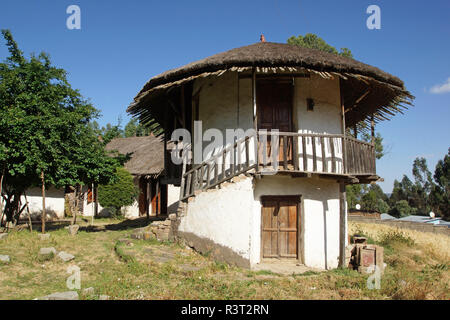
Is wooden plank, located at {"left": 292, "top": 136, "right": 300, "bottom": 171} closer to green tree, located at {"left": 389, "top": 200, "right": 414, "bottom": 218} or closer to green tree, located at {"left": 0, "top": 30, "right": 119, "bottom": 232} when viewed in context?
green tree, located at {"left": 0, "top": 30, "right": 119, "bottom": 232}

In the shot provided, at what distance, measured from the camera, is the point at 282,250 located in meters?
8.41

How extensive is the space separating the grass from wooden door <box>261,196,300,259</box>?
3.76 feet

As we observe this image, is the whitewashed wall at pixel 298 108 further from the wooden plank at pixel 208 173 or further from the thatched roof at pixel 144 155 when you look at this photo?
the thatched roof at pixel 144 155

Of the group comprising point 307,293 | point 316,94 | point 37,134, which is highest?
point 316,94

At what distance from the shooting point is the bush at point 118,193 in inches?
706

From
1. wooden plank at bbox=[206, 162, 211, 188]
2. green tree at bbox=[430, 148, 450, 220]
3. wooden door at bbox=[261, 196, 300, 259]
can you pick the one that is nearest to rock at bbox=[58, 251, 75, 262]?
wooden plank at bbox=[206, 162, 211, 188]

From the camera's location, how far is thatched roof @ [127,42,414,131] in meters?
7.77

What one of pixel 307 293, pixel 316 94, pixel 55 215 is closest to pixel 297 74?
pixel 316 94

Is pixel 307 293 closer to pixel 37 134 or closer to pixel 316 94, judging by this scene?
pixel 316 94

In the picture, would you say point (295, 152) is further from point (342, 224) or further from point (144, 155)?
point (144, 155)

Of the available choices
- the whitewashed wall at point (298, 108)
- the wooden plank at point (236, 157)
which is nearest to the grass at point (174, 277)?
the wooden plank at point (236, 157)

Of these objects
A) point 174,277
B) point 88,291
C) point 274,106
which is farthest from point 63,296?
point 274,106

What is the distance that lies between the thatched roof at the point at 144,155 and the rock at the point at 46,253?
29.6ft
